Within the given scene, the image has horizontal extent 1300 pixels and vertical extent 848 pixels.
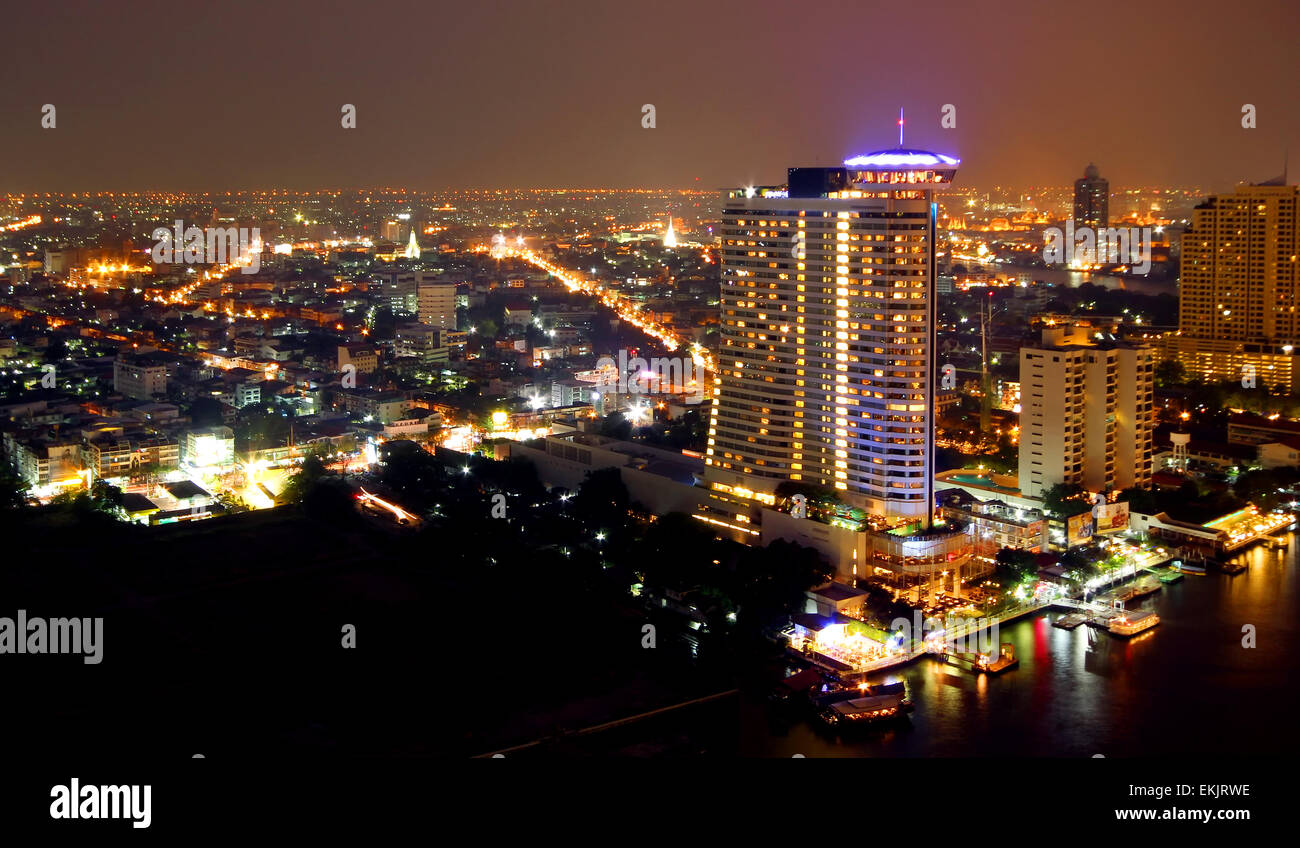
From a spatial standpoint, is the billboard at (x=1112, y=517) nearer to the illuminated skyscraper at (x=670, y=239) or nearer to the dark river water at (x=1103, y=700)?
the dark river water at (x=1103, y=700)

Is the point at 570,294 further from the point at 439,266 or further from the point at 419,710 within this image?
the point at 419,710

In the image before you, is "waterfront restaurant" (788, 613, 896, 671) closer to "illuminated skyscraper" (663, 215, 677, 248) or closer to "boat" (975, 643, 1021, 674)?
"boat" (975, 643, 1021, 674)

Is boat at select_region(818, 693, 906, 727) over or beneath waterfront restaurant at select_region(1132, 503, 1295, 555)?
beneath

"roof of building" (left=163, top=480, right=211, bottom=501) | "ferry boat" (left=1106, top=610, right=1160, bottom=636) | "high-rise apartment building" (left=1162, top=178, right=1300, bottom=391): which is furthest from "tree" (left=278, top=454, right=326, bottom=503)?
"high-rise apartment building" (left=1162, top=178, right=1300, bottom=391)

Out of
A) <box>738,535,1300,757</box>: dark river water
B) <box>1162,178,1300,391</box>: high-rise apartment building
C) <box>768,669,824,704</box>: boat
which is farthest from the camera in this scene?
<box>1162,178,1300,391</box>: high-rise apartment building

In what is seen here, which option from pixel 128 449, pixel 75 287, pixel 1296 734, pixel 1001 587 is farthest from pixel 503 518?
pixel 75 287
